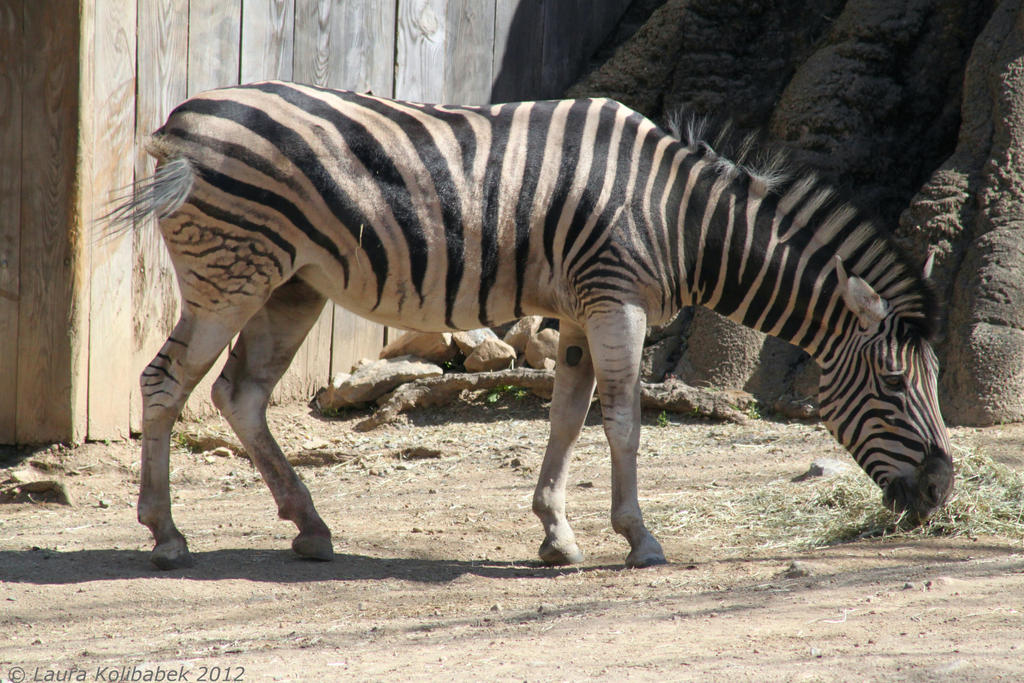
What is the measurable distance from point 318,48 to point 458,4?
1511 millimetres

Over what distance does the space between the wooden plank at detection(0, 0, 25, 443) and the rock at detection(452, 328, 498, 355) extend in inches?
128

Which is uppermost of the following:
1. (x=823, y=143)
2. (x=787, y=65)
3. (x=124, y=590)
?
(x=787, y=65)

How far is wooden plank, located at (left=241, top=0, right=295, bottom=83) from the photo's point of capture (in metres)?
6.96

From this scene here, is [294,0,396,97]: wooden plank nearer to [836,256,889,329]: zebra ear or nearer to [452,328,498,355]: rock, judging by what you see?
[452,328,498,355]: rock

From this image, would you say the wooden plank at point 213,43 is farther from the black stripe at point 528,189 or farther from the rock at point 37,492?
the black stripe at point 528,189

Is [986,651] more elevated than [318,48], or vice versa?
[318,48]

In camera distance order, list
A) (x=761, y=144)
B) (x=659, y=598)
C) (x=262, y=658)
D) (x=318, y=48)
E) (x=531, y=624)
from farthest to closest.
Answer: (x=761, y=144)
(x=318, y=48)
(x=659, y=598)
(x=531, y=624)
(x=262, y=658)

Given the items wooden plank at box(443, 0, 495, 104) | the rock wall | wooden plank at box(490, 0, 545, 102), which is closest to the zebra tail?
the rock wall

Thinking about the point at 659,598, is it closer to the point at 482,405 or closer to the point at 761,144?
the point at 482,405

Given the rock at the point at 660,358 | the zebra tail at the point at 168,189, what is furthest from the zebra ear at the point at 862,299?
the rock at the point at 660,358

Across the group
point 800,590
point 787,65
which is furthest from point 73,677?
point 787,65

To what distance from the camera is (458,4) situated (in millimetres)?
8414

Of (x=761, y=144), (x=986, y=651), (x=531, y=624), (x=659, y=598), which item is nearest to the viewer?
(x=986, y=651)

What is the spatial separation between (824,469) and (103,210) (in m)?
4.44
